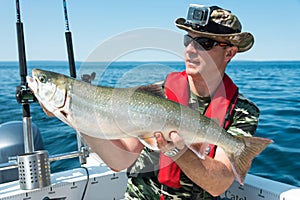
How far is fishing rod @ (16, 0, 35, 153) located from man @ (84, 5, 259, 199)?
2.72 ft

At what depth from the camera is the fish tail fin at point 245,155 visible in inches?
89.9

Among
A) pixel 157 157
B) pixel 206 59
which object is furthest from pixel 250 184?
pixel 206 59

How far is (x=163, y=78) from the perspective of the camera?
288 cm

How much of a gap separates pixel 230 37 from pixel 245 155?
36.8 inches

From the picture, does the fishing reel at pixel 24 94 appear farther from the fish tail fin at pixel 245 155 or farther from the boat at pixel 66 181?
the fish tail fin at pixel 245 155

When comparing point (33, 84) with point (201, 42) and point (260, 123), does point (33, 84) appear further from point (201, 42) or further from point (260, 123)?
point (260, 123)

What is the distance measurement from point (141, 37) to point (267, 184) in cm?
172

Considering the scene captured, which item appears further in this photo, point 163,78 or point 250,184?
point 250,184

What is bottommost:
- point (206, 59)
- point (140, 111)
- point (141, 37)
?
point (140, 111)

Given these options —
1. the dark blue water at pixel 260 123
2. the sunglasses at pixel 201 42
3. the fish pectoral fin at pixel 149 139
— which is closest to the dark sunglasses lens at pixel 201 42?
the sunglasses at pixel 201 42

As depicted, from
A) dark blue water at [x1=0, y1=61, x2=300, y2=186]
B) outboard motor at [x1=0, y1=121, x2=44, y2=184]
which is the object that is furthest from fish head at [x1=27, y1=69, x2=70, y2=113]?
outboard motor at [x1=0, y1=121, x2=44, y2=184]

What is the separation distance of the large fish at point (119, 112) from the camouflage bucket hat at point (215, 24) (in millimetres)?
838

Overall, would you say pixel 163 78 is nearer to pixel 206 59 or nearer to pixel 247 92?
pixel 206 59

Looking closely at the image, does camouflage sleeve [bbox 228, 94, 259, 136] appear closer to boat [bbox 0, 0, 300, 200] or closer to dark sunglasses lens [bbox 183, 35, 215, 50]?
dark sunglasses lens [bbox 183, 35, 215, 50]
